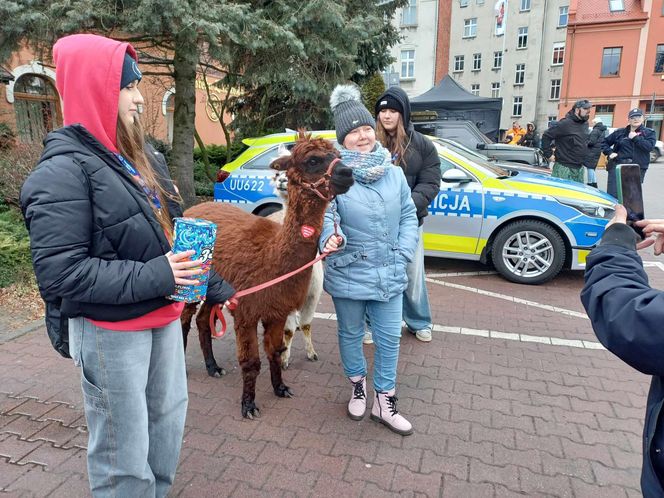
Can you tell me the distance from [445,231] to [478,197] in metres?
0.64

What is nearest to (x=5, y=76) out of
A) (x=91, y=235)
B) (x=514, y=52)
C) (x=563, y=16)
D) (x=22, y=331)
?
(x=22, y=331)

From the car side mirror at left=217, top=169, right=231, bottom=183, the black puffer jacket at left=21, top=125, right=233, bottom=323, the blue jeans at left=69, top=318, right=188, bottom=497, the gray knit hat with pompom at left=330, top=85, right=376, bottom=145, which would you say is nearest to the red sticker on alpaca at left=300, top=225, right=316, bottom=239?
the gray knit hat with pompom at left=330, top=85, right=376, bottom=145

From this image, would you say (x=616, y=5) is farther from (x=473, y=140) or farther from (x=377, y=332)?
(x=377, y=332)

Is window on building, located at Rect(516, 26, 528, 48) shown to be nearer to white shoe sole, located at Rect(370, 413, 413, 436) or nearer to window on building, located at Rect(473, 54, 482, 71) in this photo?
window on building, located at Rect(473, 54, 482, 71)

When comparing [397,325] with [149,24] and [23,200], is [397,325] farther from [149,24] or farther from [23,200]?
[149,24]

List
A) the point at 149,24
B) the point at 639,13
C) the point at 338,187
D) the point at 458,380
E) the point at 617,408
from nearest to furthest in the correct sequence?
1. the point at 338,187
2. the point at 617,408
3. the point at 458,380
4. the point at 149,24
5. the point at 639,13

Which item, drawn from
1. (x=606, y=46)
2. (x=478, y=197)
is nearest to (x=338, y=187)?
(x=478, y=197)

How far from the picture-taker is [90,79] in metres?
1.72

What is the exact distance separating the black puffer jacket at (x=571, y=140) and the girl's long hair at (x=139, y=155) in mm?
8786

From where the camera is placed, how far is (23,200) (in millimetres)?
1652

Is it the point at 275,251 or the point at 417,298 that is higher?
the point at 275,251

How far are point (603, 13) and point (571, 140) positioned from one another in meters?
40.0

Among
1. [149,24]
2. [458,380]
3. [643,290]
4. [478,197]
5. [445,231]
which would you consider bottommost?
[458,380]

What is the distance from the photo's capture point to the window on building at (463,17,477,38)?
154ft
